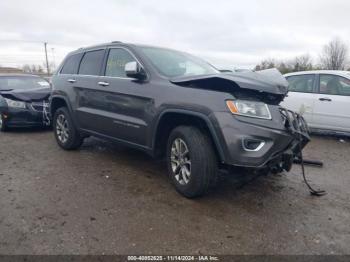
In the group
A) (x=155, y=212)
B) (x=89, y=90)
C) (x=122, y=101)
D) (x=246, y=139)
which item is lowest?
(x=155, y=212)

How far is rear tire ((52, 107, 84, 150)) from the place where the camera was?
18.0 ft

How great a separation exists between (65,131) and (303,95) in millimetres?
5015

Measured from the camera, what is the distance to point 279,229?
2.98 meters

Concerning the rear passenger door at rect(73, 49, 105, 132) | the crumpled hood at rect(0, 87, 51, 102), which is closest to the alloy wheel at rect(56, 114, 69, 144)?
the rear passenger door at rect(73, 49, 105, 132)

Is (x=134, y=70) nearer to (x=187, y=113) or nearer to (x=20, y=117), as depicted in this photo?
(x=187, y=113)

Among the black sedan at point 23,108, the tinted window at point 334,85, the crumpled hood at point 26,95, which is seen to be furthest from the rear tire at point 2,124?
the tinted window at point 334,85

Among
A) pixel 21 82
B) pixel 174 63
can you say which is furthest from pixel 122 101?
pixel 21 82

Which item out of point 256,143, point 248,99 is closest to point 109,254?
point 256,143

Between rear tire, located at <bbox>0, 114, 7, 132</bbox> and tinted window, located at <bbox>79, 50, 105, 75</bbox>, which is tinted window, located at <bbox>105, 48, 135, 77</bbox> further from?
rear tire, located at <bbox>0, 114, 7, 132</bbox>

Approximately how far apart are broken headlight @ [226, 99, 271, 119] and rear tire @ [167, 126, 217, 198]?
0.46m

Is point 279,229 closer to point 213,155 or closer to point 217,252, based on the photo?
point 217,252

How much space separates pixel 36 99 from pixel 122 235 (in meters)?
5.67

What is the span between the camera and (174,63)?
4320 millimetres

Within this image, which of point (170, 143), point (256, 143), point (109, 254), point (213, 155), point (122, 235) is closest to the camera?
point (109, 254)
